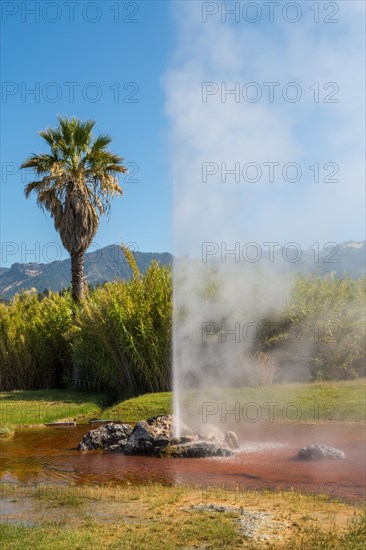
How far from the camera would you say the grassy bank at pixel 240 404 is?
17.1 m

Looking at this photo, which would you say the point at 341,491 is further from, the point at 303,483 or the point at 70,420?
the point at 70,420

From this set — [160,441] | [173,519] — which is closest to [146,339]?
[160,441]

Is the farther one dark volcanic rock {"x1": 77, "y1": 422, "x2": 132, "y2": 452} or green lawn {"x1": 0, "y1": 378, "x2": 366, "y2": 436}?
green lawn {"x1": 0, "y1": 378, "x2": 366, "y2": 436}

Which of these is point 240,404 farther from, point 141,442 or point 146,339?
point 141,442

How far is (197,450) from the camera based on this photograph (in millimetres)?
13109

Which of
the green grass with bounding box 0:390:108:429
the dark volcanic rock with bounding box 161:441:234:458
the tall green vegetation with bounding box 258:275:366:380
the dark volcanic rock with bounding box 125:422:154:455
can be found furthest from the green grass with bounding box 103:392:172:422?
the tall green vegetation with bounding box 258:275:366:380

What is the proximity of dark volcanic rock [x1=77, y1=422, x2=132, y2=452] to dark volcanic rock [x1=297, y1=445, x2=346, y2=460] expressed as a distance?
4116 mm

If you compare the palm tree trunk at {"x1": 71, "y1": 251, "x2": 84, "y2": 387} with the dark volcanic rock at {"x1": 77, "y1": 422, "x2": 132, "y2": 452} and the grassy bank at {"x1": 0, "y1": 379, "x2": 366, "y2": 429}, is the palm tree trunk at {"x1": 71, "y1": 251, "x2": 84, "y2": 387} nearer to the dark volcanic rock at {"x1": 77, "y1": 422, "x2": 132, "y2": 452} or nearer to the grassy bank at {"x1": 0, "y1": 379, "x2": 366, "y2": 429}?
the grassy bank at {"x1": 0, "y1": 379, "x2": 366, "y2": 429}

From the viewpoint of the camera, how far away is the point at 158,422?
14797 millimetres

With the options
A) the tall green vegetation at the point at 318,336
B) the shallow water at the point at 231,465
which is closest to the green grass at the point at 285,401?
the shallow water at the point at 231,465

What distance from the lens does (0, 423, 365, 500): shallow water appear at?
1072 cm

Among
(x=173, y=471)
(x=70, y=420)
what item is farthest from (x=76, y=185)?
(x=173, y=471)

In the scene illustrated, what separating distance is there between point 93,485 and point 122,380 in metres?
12.1

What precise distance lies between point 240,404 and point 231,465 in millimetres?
6087
